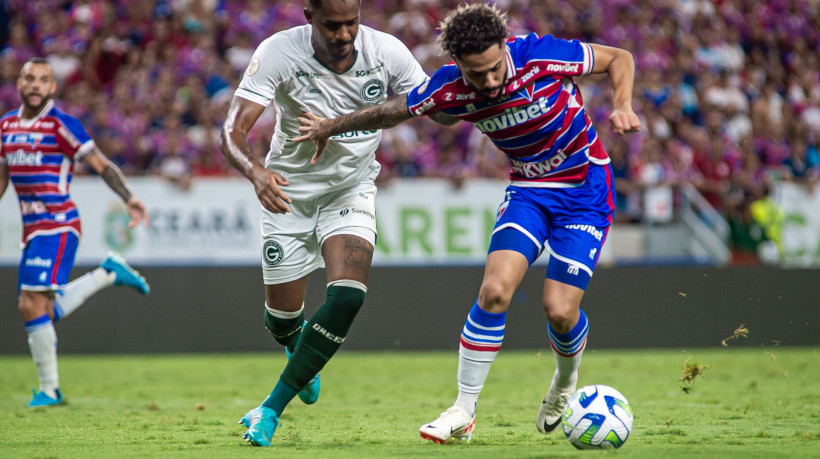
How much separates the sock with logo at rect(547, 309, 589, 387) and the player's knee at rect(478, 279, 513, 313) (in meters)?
0.52

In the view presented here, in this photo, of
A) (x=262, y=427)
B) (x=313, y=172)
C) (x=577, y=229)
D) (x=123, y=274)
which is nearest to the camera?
(x=262, y=427)

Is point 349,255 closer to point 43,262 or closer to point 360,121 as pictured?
point 360,121

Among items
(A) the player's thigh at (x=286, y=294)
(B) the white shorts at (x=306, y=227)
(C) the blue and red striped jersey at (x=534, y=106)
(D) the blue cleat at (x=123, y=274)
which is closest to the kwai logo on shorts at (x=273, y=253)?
Result: (B) the white shorts at (x=306, y=227)

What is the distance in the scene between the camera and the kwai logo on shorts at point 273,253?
5887 mm

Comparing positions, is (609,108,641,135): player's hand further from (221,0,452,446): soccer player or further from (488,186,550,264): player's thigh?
(221,0,452,446): soccer player

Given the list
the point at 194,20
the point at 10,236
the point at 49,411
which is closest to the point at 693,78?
the point at 194,20

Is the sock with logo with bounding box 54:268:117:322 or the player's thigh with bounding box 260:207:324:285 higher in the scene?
the player's thigh with bounding box 260:207:324:285

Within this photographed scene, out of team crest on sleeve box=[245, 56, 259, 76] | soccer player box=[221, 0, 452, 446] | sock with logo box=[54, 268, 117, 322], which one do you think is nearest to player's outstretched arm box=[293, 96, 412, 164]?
soccer player box=[221, 0, 452, 446]

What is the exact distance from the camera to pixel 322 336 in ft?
16.8

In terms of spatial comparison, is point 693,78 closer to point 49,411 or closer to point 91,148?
point 91,148

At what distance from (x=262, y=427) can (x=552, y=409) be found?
176cm

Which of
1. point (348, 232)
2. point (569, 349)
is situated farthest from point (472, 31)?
point (569, 349)

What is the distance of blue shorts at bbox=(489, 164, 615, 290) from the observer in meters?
5.16

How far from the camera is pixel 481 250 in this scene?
40.1ft
